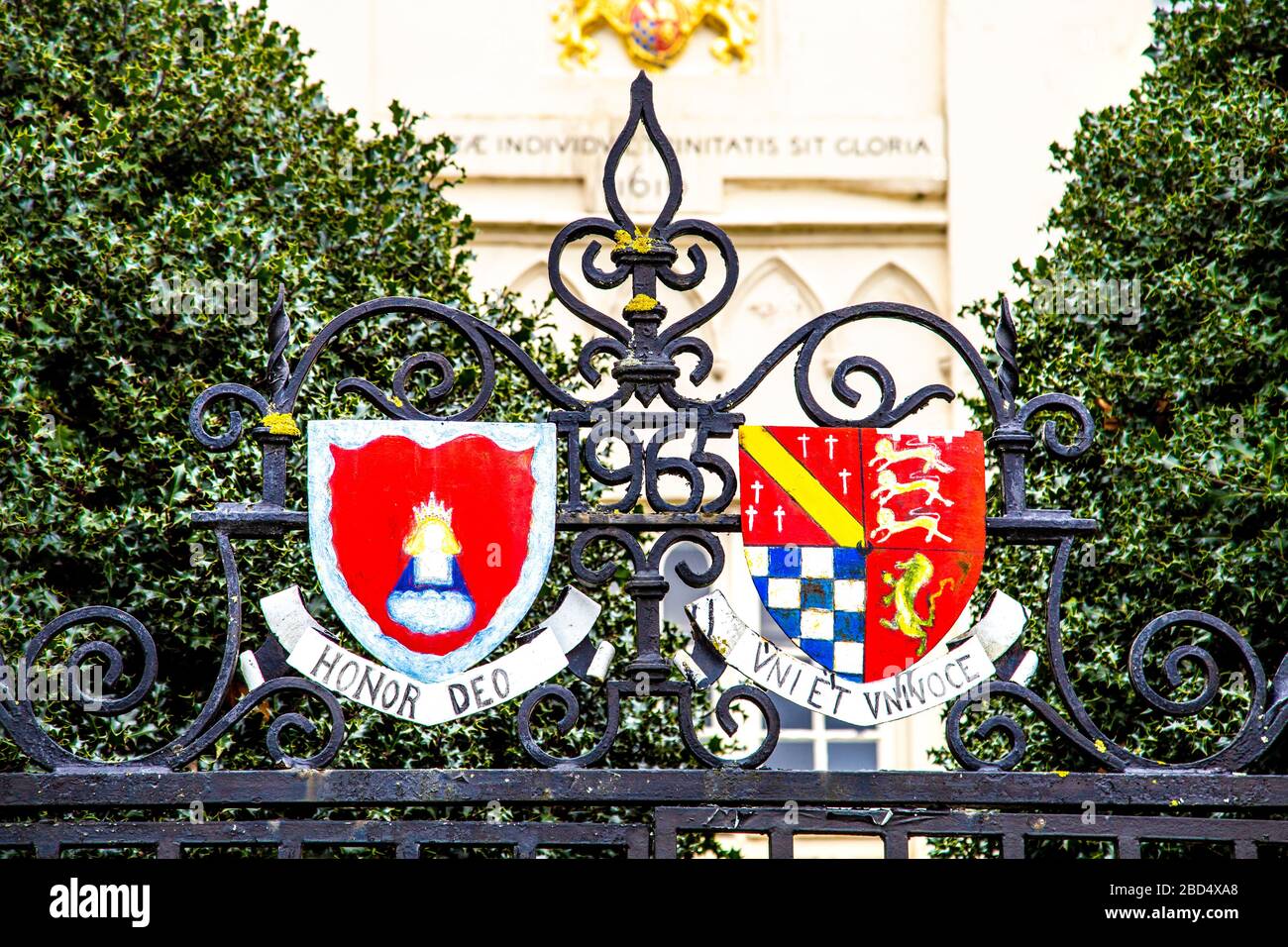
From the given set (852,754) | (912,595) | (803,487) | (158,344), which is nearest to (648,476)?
(803,487)

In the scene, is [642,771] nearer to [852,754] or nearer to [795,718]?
[795,718]

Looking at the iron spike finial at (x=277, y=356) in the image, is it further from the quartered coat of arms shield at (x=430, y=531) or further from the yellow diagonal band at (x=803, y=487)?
the yellow diagonal band at (x=803, y=487)

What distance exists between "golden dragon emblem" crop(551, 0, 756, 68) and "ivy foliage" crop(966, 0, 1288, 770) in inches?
212

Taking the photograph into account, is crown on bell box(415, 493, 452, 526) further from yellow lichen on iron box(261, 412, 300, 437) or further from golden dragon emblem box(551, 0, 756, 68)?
golden dragon emblem box(551, 0, 756, 68)

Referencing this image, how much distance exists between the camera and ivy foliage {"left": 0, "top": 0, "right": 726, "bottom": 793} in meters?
5.81

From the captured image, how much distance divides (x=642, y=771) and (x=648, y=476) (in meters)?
0.70

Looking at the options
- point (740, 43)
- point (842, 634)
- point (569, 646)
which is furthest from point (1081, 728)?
point (740, 43)

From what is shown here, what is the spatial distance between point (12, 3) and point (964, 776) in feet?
14.3

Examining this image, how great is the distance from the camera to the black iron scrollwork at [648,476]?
4.23m

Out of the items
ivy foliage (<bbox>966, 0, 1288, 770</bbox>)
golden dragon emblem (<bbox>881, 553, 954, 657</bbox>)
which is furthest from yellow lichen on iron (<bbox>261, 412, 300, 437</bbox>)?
ivy foliage (<bbox>966, 0, 1288, 770</bbox>)

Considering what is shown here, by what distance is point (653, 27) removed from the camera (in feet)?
39.8

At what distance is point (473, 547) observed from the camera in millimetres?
4359

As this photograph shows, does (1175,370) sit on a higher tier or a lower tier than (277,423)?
higher

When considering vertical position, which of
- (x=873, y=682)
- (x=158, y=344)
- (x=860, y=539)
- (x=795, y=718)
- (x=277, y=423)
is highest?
(x=158, y=344)
